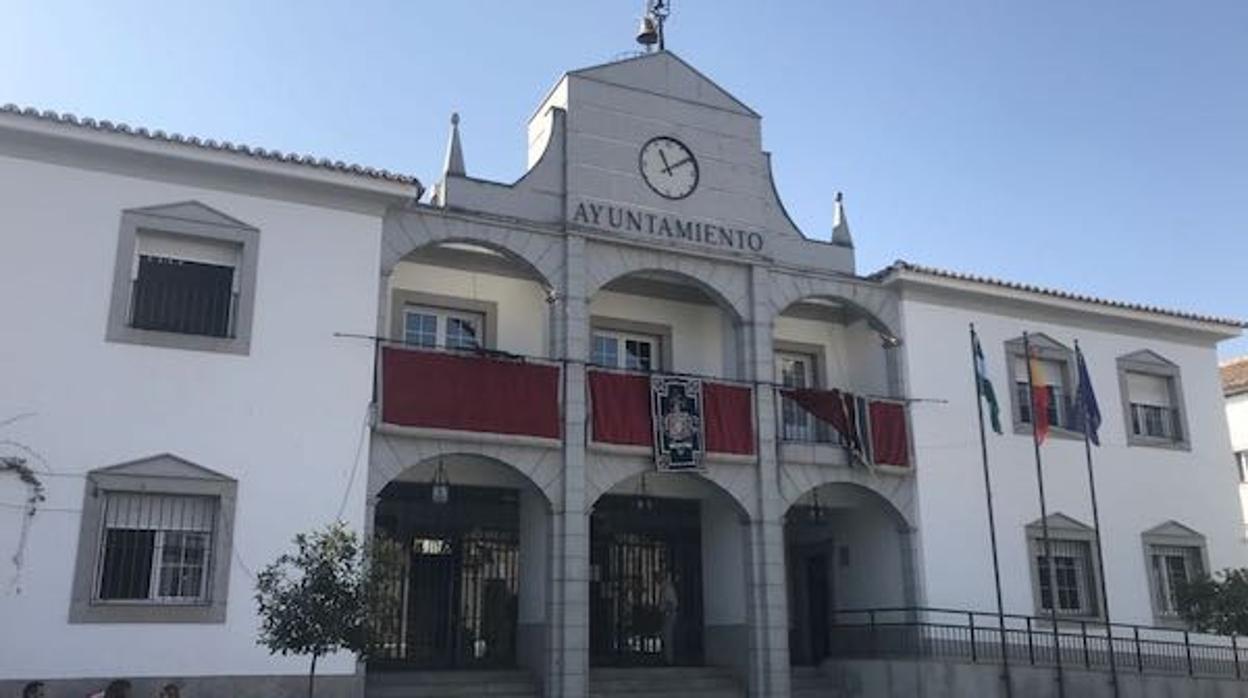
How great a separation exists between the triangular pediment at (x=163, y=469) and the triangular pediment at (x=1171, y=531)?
1772 cm

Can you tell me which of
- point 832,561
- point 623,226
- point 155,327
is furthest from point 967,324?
point 155,327

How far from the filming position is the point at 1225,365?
1328 inches

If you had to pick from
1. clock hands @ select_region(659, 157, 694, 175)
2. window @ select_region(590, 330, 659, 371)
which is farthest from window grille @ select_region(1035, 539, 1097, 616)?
clock hands @ select_region(659, 157, 694, 175)

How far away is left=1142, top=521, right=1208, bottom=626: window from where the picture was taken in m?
23.0

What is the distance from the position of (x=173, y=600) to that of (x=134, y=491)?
1527 mm

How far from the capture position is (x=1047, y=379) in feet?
77.8

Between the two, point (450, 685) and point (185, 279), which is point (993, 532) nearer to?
point (450, 685)

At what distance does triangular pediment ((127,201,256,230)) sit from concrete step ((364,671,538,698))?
703cm

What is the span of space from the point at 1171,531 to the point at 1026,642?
4876 mm

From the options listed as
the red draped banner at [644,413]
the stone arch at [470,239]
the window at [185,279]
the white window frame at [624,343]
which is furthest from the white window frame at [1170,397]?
the window at [185,279]

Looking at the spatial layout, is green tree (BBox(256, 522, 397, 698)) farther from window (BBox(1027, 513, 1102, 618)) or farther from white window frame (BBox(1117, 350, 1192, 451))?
white window frame (BBox(1117, 350, 1192, 451))

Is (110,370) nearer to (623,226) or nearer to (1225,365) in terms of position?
(623,226)

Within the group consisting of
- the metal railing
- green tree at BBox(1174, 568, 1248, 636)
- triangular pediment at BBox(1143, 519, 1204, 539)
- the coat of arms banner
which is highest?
the coat of arms banner

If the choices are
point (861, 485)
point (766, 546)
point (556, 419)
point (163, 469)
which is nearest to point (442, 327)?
point (556, 419)
